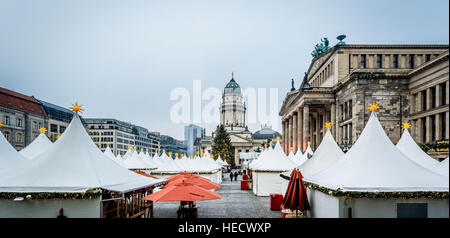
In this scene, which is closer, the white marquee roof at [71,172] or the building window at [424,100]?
the white marquee roof at [71,172]

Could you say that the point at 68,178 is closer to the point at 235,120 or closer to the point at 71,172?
the point at 71,172

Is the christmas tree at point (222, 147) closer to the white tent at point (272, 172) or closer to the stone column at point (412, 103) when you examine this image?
the stone column at point (412, 103)

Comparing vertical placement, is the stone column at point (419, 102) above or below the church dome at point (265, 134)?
above

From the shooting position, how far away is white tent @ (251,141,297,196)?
842 inches

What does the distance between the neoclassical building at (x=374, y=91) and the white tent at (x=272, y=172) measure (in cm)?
1072

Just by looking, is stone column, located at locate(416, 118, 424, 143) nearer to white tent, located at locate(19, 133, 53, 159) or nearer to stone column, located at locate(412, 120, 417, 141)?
stone column, located at locate(412, 120, 417, 141)

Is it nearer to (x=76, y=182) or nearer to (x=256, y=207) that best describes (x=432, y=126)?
(x=256, y=207)

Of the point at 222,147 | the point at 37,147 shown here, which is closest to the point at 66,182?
the point at 37,147

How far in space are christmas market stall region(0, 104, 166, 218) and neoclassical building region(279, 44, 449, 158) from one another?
24301 millimetres

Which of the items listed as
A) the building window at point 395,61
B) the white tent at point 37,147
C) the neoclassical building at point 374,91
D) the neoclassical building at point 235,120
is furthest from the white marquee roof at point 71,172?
the neoclassical building at point 235,120

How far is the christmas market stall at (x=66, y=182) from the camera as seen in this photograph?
664 cm

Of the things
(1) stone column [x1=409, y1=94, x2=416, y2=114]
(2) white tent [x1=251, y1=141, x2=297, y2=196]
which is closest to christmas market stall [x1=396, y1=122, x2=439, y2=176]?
(2) white tent [x1=251, y1=141, x2=297, y2=196]
